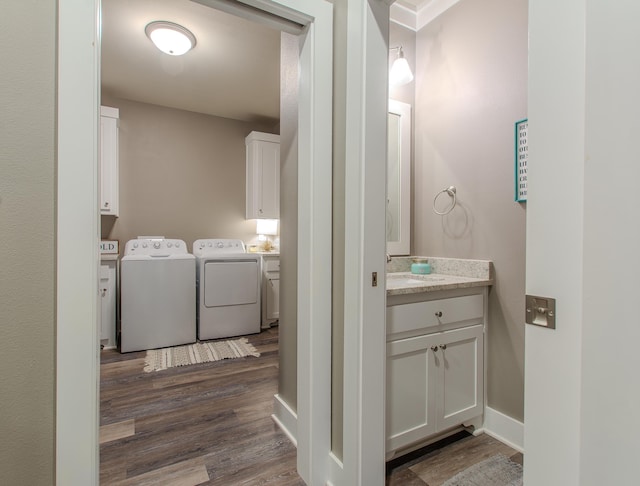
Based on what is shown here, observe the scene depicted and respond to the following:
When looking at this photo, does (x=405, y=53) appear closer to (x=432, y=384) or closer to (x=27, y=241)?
(x=432, y=384)

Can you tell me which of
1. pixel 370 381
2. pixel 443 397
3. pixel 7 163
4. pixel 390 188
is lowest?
pixel 443 397

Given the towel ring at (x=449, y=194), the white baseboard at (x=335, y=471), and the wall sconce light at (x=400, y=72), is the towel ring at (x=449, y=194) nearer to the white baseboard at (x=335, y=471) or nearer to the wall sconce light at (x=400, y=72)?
the wall sconce light at (x=400, y=72)

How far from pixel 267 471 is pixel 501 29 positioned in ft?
8.50

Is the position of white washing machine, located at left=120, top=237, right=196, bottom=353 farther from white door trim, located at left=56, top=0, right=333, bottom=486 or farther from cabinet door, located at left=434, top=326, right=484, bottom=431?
cabinet door, located at left=434, top=326, right=484, bottom=431

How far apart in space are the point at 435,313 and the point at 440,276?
0.48 meters

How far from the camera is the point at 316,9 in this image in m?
1.32

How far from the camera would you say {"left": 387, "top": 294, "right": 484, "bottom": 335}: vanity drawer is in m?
1.49

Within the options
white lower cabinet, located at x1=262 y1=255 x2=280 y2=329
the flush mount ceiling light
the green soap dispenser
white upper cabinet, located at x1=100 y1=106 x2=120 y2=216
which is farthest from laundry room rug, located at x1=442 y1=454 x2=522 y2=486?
white upper cabinet, located at x1=100 y1=106 x2=120 y2=216

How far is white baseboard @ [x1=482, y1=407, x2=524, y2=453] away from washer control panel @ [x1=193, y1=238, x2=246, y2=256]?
314 cm

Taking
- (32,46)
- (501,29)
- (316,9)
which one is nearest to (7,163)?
(32,46)

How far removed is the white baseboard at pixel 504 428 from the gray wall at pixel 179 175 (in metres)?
3.52

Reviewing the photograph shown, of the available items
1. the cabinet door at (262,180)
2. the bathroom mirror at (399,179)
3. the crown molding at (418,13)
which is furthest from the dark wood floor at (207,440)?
the crown molding at (418,13)

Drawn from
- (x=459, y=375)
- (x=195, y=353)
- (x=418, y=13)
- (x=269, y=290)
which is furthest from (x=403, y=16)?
(x=195, y=353)

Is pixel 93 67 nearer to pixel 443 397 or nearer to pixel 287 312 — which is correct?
pixel 287 312
